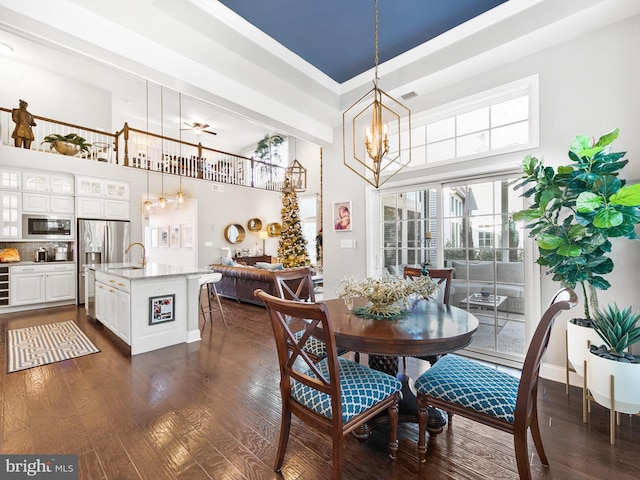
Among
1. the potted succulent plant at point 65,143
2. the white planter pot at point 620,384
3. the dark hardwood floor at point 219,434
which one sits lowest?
the dark hardwood floor at point 219,434

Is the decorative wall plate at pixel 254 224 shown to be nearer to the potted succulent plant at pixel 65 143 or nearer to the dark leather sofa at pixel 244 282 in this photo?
the dark leather sofa at pixel 244 282

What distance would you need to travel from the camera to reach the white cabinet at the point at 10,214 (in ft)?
18.0

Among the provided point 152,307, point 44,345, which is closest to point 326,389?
point 152,307

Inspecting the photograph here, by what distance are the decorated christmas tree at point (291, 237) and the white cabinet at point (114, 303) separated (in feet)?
13.8

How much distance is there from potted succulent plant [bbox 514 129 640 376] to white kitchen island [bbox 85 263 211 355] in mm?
3815

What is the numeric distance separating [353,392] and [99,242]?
23.0 feet

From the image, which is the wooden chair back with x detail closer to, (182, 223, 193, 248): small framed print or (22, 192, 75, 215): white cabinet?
(22, 192, 75, 215): white cabinet

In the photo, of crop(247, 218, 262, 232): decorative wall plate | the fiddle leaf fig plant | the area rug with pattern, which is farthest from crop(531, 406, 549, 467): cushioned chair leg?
crop(247, 218, 262, 232): decorative wall plate

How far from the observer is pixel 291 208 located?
8.04 m

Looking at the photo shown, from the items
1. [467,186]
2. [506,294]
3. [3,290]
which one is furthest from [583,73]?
[3,290]

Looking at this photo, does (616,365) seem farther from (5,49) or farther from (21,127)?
(5,49)

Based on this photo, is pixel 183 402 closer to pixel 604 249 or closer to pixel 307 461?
pixel 307 461

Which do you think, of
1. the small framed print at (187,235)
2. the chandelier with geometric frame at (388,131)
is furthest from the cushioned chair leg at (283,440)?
the small framed print at (187,235)

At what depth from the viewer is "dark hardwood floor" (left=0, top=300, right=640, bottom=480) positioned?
1728mm
